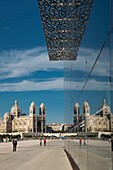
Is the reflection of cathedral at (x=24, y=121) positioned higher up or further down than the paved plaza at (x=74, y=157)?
higher up

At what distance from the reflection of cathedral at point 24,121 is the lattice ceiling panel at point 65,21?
469 ft

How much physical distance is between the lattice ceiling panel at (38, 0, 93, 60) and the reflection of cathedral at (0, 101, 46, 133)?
5626 inches

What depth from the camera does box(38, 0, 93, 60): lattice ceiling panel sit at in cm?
1082

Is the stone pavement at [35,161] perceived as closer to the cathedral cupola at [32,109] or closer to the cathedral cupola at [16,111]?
the cathedral cupola at [32,109]

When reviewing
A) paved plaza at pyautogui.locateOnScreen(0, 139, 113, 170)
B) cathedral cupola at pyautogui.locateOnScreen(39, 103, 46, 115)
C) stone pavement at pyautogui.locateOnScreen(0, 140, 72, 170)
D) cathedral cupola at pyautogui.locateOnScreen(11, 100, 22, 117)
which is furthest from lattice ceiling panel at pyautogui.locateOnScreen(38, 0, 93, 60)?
cathedral cupola at pyautogui.locateOnScreen(11, 100, 22, 117)

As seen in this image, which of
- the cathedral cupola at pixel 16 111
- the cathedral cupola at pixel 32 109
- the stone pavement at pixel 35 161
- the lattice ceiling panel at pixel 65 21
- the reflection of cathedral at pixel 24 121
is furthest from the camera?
the cathedral cupola at pixel 16 111

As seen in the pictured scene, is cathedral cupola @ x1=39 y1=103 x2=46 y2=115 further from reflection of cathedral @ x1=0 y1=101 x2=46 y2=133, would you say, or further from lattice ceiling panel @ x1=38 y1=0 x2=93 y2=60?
lattice ceiling panel @ x1=38 y1=0 x2=93 y2=60

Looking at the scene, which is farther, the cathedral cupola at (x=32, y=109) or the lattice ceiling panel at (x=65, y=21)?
the cathedral cupola at (x=32, y=109)

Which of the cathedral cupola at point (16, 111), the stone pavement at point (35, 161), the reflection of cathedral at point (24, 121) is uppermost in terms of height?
the cathedral cupola at point (16, 111)

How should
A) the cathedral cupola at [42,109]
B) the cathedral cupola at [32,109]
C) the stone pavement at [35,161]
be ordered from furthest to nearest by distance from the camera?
the cathedral cupola at [42,109] → the cathedral cupola at [32,109] → the stone pavement at [35,161]

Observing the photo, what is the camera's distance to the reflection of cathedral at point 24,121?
160 metres

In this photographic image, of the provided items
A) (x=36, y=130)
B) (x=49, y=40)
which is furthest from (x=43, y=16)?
(x=36, y=130)

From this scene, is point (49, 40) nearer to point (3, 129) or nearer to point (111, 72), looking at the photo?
point (111, 72)

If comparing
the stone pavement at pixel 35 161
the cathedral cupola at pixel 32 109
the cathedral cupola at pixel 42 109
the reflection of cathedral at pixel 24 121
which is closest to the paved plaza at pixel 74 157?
the stone pavement at pixel 35 161
